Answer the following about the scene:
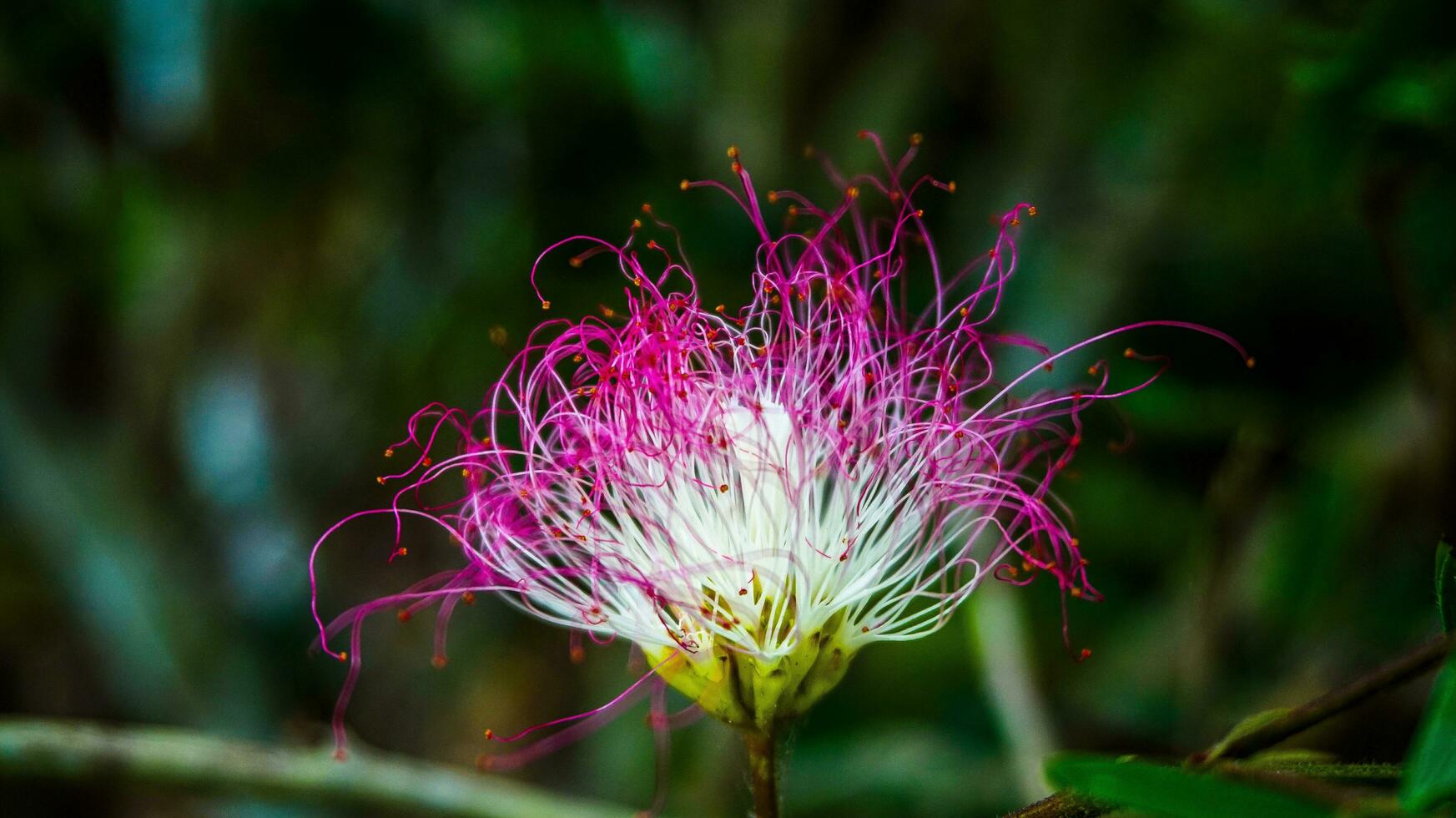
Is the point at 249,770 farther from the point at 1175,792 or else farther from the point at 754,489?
the point at 1175,792

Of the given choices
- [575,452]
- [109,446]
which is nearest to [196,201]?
[109,446]

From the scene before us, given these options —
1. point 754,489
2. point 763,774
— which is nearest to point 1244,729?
point 763,774

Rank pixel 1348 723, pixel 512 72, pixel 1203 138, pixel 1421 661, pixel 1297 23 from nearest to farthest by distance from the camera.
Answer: pixel 1421 661
pixel 1297 23
pixel 1348 723
pixel 1203 138
pixel 512 72

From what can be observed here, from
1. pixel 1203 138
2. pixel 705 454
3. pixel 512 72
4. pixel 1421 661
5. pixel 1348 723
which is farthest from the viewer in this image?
pixel 512 72

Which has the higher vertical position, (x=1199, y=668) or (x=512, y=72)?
(x=512, y=72)

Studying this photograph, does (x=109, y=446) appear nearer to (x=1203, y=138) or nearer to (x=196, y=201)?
(x=196, y=201)

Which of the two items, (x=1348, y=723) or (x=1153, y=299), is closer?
(x=1348, y=723)
